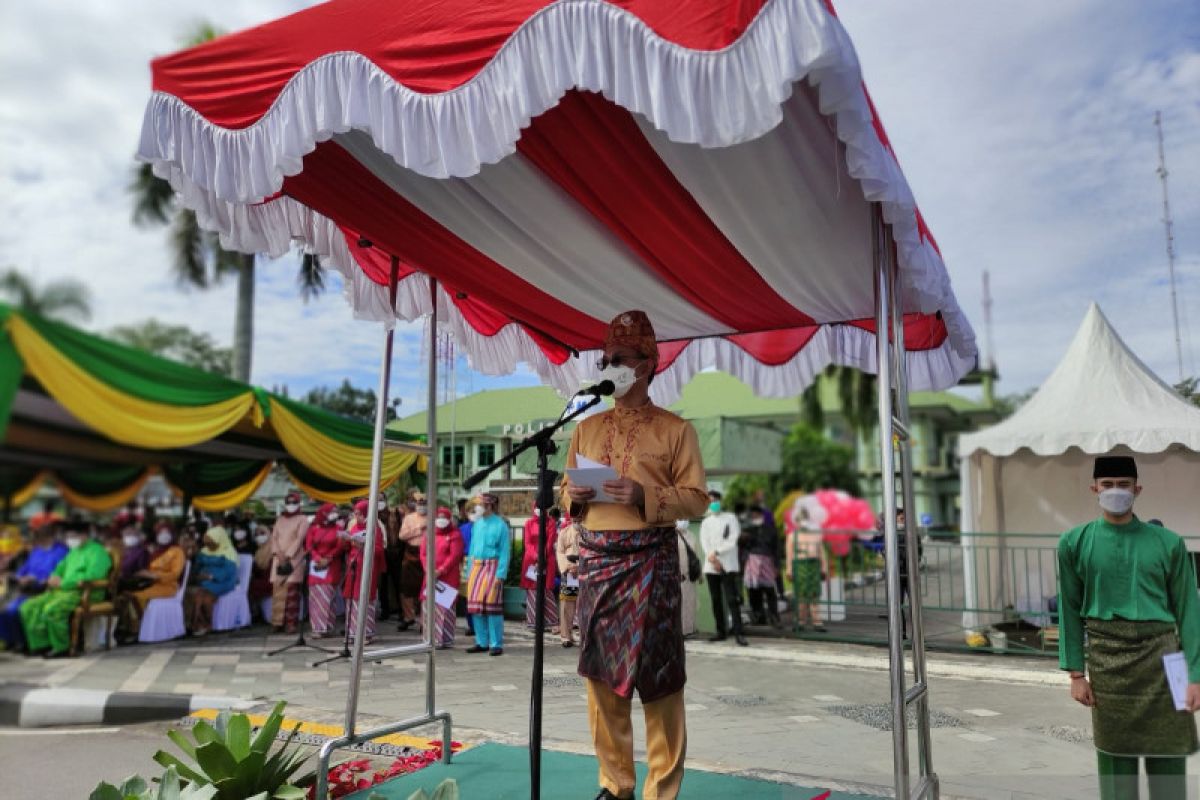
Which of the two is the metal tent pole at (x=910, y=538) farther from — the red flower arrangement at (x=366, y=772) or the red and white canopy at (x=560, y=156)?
the red flower arrangement at (x=366, y=772)

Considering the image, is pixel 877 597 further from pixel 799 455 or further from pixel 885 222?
pixel 799 455

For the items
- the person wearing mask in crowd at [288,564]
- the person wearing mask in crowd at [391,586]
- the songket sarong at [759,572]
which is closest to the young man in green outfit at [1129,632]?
the person wearing mask in crowd at [391,586]

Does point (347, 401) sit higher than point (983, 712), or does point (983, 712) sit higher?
point (347, 401)

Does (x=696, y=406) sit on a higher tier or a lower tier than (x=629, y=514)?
higher

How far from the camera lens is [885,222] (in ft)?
9.36

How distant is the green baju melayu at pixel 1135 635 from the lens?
299cm

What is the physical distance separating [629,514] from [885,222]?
1.44m

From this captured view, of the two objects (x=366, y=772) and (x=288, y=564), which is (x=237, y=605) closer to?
(x=288, y=564)

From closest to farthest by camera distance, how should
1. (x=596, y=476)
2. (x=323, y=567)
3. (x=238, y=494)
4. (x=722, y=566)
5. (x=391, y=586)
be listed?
(x=596, y=476) → (x=238, y=494) → (x=323, y=567) → (x=391, y=586) → (x=722, y=566)

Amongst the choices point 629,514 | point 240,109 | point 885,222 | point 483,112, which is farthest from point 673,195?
point 240,109

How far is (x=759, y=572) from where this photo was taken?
1014 cm

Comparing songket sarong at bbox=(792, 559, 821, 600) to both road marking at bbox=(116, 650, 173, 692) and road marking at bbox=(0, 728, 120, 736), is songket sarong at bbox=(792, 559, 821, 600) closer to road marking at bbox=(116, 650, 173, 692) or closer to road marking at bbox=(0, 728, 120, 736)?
road marking at bbox=(116, 650, 173, 692)

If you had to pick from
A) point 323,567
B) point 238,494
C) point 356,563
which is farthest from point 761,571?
point 238,494

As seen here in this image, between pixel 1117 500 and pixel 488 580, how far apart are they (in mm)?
6102
